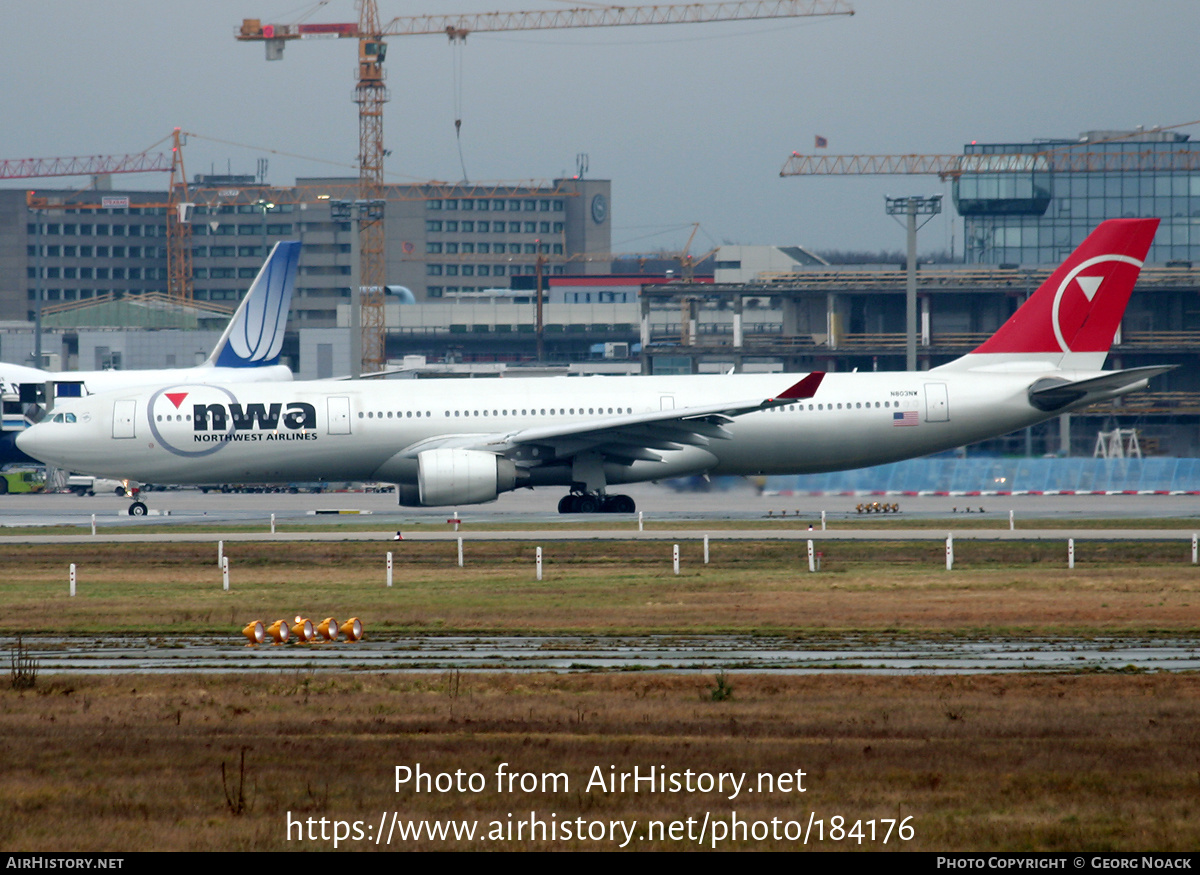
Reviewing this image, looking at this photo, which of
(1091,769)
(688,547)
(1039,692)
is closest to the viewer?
(1091,769)

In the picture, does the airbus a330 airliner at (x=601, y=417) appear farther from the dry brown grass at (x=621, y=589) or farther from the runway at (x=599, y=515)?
the dry brown grass at (x=621, y=589)

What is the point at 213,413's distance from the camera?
4109 cm

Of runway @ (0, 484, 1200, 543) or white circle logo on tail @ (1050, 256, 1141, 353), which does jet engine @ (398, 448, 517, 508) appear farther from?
white circle logo on tail @ (1050, 256, 1141, 353)

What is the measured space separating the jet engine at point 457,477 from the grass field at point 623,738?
14056mm

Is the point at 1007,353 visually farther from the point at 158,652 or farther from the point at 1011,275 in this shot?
the point at 1011,275

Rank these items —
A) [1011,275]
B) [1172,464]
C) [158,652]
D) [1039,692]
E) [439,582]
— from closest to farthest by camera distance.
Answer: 1. [1039,692]
2. [158,652]
3. [439,582]
4. [1172,464]
5. [1011,275]

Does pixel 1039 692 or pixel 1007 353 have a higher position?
pixel 1007 353

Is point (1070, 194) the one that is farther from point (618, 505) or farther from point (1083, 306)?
point (618, 505)

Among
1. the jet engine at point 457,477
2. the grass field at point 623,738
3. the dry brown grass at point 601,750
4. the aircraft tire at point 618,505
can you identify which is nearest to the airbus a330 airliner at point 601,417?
the aircraft tire at point 618,505

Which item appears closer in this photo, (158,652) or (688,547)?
(158,652)

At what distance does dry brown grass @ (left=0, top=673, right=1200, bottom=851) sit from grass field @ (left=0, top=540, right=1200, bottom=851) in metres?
0.03

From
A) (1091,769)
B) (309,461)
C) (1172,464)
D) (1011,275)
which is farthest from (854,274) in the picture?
(1091,769)

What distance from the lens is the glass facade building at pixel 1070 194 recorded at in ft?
456
